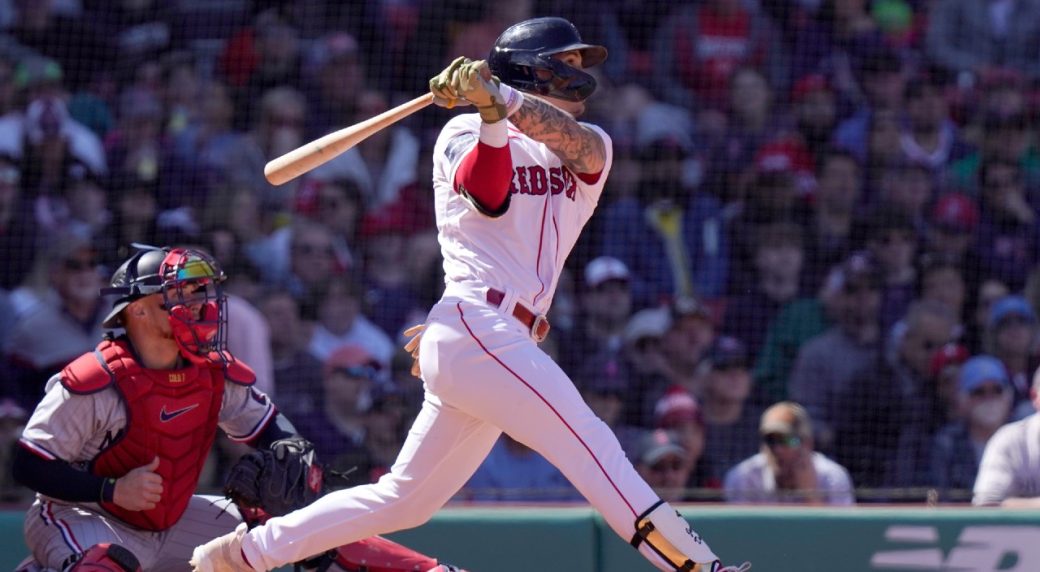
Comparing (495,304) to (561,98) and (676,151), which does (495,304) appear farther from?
(676,151)

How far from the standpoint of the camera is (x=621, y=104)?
8.47 m

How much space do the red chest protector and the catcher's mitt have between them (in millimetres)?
139

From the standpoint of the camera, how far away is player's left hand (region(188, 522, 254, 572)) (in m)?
4.02

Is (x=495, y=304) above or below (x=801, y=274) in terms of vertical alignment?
above

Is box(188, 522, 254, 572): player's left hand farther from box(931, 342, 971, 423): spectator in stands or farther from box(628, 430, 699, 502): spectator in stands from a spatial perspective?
box(931, 342, 971, 423): spectator in stands

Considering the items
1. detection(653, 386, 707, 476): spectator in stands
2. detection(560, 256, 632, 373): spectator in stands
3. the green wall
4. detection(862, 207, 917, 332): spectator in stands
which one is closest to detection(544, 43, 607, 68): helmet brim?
the green wall

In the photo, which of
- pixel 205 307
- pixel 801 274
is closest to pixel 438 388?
pixel 205 307

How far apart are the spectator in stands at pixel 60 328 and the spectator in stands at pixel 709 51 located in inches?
128

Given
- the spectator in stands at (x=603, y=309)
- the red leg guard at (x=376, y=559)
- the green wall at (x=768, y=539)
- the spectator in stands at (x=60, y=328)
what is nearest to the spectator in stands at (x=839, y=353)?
the spectator in stands at (x=603, y=309)

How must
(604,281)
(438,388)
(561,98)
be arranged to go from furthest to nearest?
1. (604,281)
2. (561,98)
3. (438,388)

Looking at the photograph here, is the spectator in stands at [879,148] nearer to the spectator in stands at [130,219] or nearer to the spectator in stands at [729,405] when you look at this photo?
the spectator in stands at [729,405]

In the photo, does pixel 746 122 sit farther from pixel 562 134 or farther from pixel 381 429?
pixel 562 134

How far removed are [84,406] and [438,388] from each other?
92 centimetres

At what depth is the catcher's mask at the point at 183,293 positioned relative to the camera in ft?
13.7
